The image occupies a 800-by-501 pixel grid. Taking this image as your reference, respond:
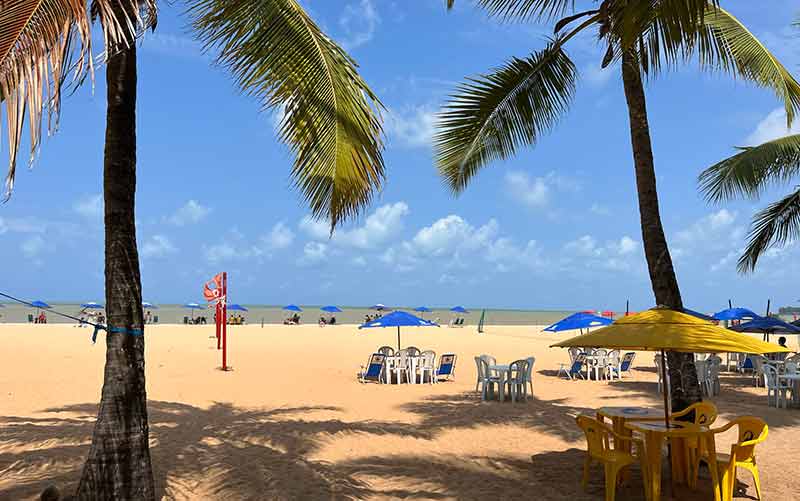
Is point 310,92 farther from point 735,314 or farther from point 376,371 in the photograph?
point 735,314

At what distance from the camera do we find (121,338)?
15.7ft

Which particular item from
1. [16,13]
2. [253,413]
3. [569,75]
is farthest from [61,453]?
[569,75]

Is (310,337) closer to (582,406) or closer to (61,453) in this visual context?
(582,406)

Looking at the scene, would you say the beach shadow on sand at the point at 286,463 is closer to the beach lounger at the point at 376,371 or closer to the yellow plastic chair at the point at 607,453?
the yellow plastic chair at the point at 607,453

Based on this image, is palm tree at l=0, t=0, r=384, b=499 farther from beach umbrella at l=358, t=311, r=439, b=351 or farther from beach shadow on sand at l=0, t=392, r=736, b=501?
beach umbrella at l=358, t=311, r=439, b=351

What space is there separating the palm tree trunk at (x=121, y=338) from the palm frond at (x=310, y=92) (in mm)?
927

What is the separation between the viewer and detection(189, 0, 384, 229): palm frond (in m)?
4.87

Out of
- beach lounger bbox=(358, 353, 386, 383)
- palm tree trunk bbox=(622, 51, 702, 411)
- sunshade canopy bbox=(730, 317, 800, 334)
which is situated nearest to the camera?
palm tree trunk bbox=(622, 51, 702, 411)

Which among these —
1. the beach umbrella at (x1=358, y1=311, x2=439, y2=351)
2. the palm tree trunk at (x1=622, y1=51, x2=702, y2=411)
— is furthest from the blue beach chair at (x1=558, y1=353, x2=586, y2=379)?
→ the palm tree trunk at (x1=622, y1=51, x2=702, y2=411)

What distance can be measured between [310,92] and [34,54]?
8.63 feet

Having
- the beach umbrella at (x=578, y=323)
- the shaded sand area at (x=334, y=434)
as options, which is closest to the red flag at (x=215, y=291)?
the shaded sand area at (x=334, y=434)

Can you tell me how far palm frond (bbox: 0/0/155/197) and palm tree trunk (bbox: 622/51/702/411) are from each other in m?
5.33

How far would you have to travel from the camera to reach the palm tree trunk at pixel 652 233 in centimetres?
654

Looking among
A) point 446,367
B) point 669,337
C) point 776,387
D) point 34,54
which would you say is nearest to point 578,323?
point 446,367
